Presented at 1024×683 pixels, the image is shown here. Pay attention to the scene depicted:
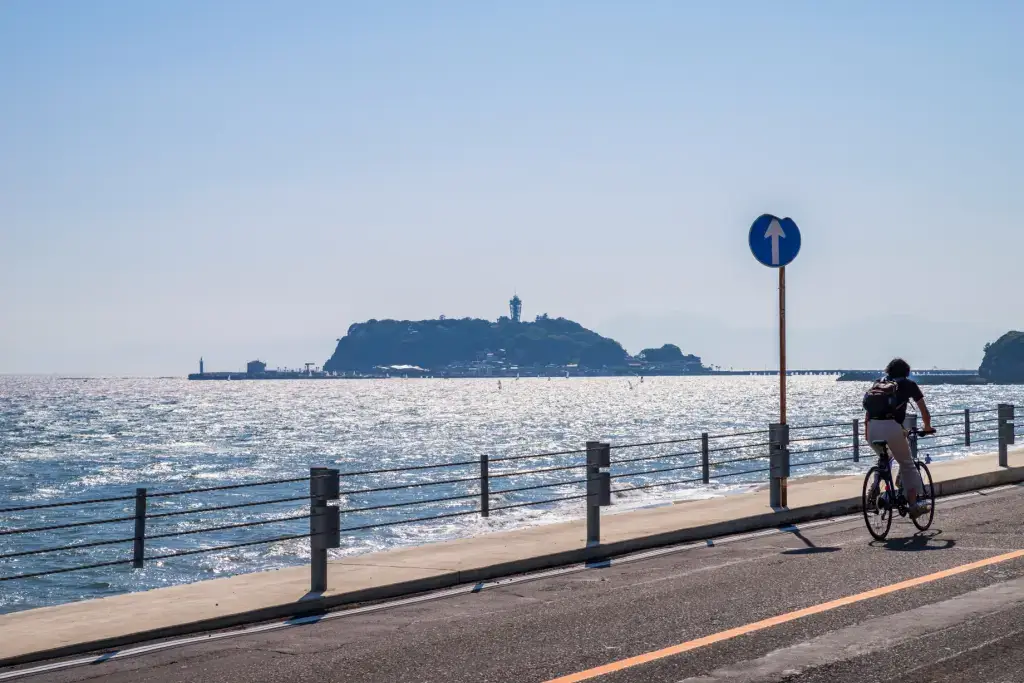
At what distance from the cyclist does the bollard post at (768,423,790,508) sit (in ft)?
7.80

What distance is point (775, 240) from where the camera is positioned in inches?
603

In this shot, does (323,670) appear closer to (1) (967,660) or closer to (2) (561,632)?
(2) (561,632)

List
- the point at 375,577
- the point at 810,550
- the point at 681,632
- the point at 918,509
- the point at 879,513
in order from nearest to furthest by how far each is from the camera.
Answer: the point at 681,632
the point at 375,577
the point at 810,550
the point at 879,513
the point at 918,509

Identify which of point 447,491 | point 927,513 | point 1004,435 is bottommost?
point 447,491

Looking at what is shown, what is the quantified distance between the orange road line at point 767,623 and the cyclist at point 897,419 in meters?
1.66

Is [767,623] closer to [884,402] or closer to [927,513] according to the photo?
[884,402]

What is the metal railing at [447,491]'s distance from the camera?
1290cm

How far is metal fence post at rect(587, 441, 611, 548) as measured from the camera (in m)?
13.0

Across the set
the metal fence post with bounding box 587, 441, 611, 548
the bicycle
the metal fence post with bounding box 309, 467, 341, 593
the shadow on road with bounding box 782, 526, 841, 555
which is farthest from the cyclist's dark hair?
the metal fence post with bounding box 309, 467, 341, 593

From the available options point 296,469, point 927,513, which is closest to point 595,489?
point 927,513

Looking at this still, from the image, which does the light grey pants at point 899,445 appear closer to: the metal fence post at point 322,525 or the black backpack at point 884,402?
the black backpack at point 884,402

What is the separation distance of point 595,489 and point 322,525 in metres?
3.69

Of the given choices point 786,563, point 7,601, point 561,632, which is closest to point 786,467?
point 786,563

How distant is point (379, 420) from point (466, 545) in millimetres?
109669
